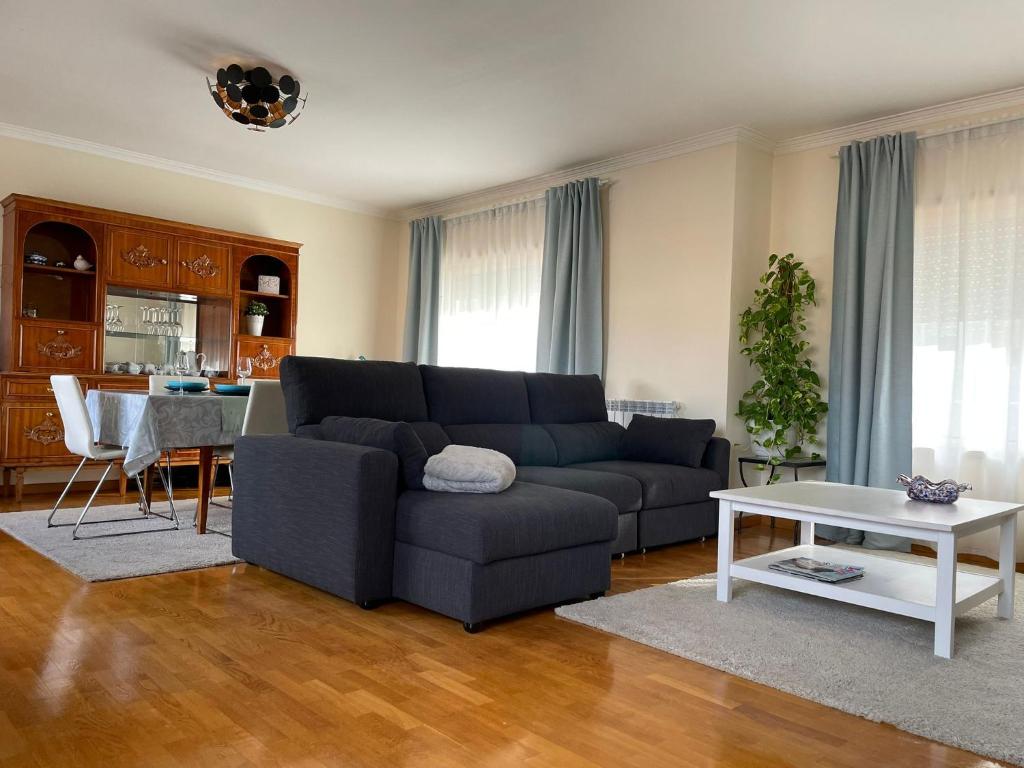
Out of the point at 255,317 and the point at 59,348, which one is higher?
the point at 255,317

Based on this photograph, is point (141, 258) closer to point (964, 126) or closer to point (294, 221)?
point (294, 221)

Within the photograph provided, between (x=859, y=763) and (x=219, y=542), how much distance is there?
3165mm

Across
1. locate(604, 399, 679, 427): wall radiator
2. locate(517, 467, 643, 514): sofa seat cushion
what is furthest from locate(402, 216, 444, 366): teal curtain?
locate(517, 467, 643, 514): sofa seat cushion

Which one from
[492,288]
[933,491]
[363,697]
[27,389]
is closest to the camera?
[363,697]

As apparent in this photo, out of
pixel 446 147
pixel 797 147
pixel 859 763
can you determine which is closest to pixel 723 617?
pixel 859 763

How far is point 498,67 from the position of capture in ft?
14.0

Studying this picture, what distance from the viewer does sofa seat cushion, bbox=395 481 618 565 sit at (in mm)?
2736

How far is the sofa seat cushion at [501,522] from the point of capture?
274cm

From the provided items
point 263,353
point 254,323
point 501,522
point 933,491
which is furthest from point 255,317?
point 933,491

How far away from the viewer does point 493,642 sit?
8.77 ft

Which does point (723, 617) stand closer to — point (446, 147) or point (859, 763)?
point (859, 763)

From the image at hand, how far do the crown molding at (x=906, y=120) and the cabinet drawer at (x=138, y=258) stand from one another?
14.6 ft

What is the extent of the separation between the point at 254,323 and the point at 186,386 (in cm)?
209

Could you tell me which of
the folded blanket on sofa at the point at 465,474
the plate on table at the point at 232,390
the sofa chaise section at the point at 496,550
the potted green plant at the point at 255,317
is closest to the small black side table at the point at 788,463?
the sofa chaise section at the point at 496,550
